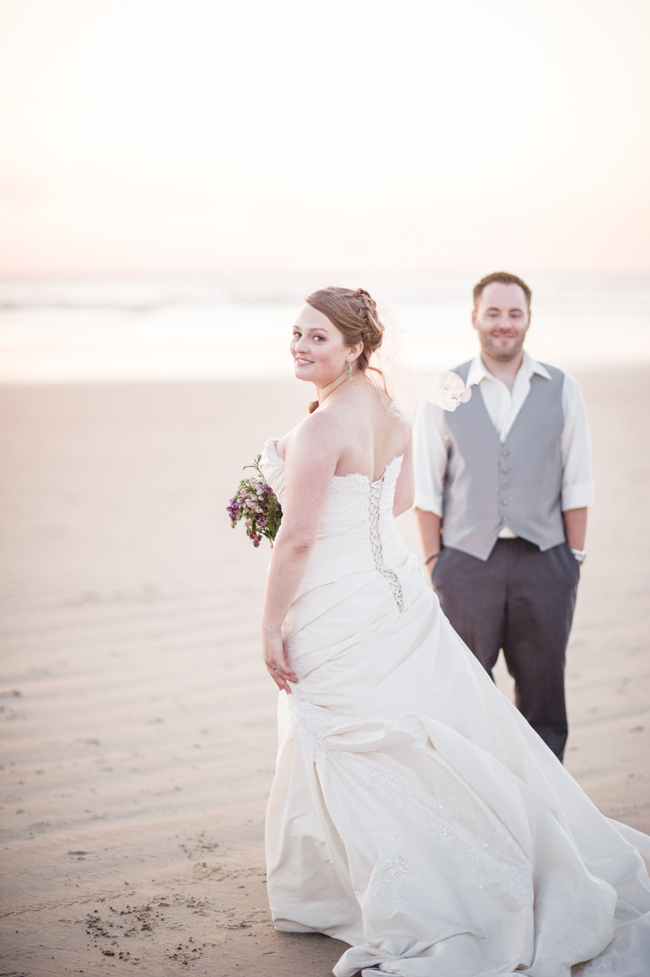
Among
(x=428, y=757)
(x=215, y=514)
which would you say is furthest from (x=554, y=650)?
(x=215, y=514)

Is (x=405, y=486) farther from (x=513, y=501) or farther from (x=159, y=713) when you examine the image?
(x=159, y=713)

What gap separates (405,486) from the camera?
3193 mm

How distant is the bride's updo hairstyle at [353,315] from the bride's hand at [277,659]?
0.99m

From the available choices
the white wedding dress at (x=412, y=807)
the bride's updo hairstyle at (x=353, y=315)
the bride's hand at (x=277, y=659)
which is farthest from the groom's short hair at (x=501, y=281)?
the bride's hand at (x=277, y=659)

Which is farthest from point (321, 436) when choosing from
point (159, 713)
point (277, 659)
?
point (159, 713)

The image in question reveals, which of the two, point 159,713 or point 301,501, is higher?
point 301,501

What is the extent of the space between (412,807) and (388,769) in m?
0.14

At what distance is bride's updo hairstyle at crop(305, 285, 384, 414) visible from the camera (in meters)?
2.87

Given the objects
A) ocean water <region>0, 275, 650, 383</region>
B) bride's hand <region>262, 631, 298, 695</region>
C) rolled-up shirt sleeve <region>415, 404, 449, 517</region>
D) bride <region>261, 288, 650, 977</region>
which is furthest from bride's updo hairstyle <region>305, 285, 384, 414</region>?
ocean water <region>0, 275, 650, 383</region>

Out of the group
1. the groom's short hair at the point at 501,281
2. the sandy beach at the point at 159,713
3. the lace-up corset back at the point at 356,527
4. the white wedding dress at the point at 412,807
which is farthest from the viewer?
the groom's short hair at the point at 501,281

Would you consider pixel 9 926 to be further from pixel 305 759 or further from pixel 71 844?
pixel 305 759

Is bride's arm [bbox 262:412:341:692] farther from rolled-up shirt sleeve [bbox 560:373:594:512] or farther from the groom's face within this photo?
rolled-up shirt sleeve [bbox 560:373:594:512]

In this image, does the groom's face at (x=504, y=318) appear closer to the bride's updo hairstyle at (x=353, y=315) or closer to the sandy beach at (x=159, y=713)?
the bride's updo hairstyle at (x=353, y=315)

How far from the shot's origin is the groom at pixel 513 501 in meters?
3.55
